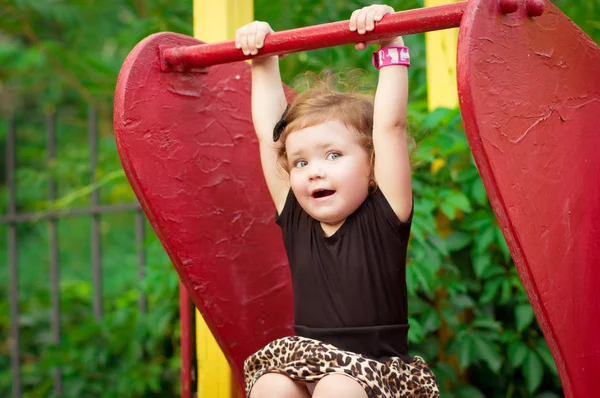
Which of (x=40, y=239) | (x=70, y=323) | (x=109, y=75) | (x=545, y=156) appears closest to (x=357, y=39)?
(x=545, y=156)

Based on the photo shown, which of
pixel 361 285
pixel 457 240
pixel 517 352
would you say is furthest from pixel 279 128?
pixel 517 352

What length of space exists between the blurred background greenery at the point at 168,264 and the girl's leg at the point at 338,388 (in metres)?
0.87

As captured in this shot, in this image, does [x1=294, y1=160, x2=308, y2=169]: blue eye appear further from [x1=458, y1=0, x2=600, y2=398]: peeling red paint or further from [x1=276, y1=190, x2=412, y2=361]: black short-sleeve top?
[x1=458, y1=0, x2=600, y2=398]: peeling red paint

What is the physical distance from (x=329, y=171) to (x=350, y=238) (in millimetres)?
186

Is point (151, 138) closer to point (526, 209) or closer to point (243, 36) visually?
point (243, 36)

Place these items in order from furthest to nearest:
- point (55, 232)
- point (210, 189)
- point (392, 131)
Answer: point (55, 232)
point (210, 189)
point (392, 131)

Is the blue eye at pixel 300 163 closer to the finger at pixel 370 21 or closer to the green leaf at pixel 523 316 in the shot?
the finger at pixel 370 21

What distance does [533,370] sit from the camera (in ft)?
9.25

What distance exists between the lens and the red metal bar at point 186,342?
269 cm

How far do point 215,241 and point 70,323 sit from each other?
124 inches

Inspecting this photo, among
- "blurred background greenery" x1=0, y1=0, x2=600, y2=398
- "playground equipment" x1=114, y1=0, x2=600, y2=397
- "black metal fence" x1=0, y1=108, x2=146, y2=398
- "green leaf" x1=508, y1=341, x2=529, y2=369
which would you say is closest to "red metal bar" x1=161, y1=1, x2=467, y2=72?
"playground equipment" x1=114, y1=0, x2=600, y2=397

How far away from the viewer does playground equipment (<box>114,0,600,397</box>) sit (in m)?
1.83

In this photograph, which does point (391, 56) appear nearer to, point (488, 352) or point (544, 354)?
point (488, 352)

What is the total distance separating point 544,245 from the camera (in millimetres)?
1899
